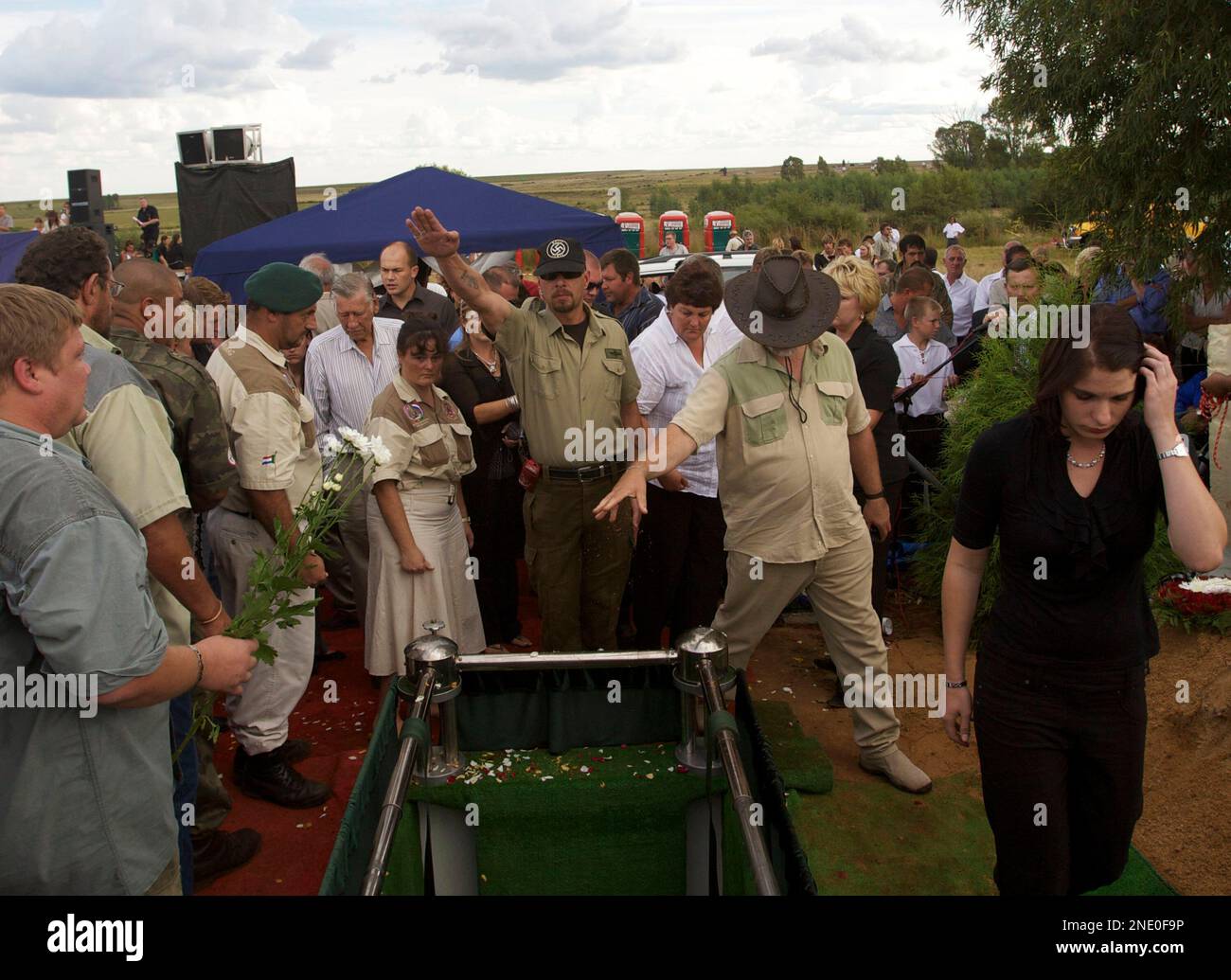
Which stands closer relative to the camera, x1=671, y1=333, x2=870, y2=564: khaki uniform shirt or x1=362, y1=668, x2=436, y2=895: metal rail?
x1=362, y1=668, x2=436, y2=895: metal rail

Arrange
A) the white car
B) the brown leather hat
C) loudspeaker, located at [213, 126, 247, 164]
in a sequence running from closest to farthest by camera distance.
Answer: the brown leather hat < the white car < loudspeaker, located at [213, 126, 247, 164]

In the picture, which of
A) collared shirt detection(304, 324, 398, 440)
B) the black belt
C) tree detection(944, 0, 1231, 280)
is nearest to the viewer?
the black belt

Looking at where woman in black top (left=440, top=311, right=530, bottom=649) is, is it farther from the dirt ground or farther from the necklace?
the necklace

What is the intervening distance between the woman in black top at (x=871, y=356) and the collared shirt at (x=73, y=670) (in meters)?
3.61

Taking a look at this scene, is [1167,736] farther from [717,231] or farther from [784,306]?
[717,231]

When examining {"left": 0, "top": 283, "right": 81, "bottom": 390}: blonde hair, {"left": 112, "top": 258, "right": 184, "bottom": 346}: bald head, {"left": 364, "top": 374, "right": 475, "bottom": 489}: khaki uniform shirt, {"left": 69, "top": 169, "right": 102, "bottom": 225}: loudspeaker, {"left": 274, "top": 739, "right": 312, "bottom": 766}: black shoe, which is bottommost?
{"left": 274, "top": 739, "right": 312, "bottom": 766}: black shoe

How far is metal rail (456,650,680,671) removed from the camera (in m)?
3.52

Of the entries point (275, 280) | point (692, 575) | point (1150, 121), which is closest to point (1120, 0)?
point (1150, 121)

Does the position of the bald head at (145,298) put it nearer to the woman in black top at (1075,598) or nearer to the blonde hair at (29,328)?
the blonde hair at (29,328)

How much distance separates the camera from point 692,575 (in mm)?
5449

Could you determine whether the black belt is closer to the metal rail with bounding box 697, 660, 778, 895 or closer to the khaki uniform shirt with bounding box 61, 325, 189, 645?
the metal rail with bounding box 697, 660, 778, 895

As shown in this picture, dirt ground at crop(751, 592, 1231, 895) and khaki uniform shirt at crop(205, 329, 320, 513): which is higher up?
khaki uniform shirt at crop(205, 329, 320, 513)

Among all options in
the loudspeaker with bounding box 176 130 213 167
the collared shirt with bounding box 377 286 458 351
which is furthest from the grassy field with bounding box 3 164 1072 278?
the collared shirt with bounding box 377 286 458 351

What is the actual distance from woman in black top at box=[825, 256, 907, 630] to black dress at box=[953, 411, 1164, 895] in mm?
2202
